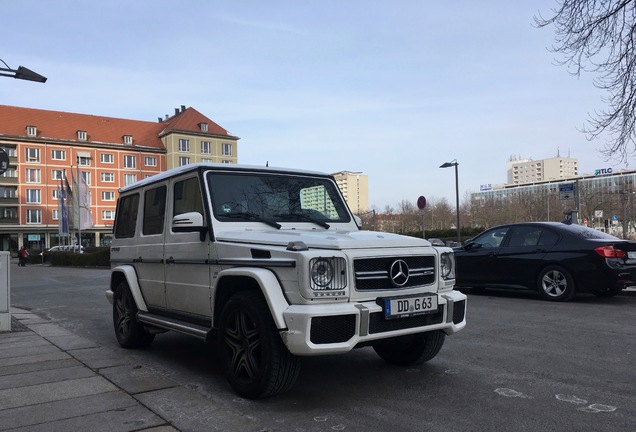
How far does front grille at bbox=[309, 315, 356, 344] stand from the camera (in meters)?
3.78

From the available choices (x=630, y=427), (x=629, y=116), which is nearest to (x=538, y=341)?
(x=630, y=427)

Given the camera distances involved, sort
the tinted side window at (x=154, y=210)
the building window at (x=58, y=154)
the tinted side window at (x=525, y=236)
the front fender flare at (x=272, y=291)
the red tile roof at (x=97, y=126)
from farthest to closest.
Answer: the building window at (x=58, y=154), the red tile roof at (x=97, y=126), the tinted side window at (x=525, y=236), the tinted side window at (x=154, y=210), the front fender flare at (x=272, y=291)

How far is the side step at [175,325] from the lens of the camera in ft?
15.6

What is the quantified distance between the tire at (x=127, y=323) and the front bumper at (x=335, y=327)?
128 inches

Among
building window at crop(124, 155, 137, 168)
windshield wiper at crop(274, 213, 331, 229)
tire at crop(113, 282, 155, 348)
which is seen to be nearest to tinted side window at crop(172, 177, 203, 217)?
windshield wiper at crop(274, 213, 331, 229)

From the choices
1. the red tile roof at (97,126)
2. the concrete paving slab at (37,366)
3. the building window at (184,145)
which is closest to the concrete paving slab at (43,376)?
the concrete paving slab at (37,366)

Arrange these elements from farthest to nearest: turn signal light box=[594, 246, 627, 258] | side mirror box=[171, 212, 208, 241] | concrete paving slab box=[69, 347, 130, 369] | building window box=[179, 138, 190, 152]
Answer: building window box=[179, 138, 190, 152] < turn signal light box=[594, 246, 627, 258] < concrete paving slab box=[69, 347, 130, 369] < side mirror box=[171, 212, 208, 241]

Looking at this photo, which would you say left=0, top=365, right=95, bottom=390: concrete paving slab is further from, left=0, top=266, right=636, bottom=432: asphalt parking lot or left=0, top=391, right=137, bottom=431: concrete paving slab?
left=0, top=391, right=137, bottom=431: concrete paving slab

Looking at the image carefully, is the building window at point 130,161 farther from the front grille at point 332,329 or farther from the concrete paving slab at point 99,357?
the front grille at point 332,329

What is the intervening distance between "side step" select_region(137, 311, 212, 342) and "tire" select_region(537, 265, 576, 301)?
7.34 m

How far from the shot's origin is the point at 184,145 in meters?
81.4

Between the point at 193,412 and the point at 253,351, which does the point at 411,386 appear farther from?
the point at 193,412

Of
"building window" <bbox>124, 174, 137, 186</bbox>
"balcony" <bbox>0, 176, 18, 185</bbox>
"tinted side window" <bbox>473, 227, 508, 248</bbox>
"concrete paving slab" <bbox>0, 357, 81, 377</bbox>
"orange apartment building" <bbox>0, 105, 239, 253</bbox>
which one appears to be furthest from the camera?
"building window" <bbox>124, 174, 137, 186</bbox>

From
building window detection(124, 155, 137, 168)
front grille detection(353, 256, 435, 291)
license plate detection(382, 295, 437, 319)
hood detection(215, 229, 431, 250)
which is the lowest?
Answer: license plate detection(382, 295, 437, 319)
